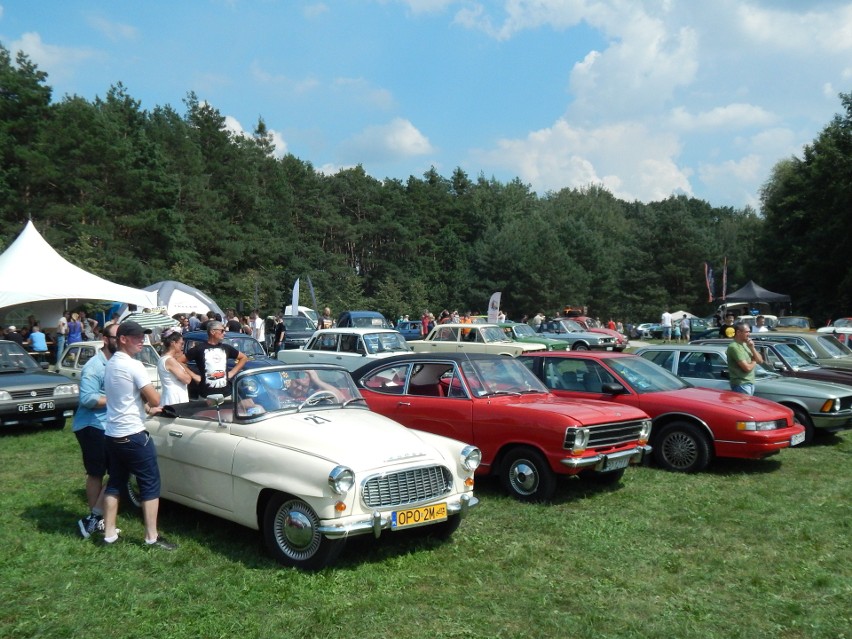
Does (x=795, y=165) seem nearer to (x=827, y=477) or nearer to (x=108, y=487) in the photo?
(x=827, y=477)

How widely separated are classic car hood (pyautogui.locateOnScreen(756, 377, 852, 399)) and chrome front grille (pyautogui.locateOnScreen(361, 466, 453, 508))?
7400mm

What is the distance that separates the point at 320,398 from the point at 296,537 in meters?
1.48

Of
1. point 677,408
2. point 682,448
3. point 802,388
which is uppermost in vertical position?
point 802,388

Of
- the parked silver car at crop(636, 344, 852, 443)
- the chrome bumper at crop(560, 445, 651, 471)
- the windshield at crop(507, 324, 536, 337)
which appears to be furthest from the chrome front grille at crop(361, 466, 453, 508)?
the windshield at crop(507, 324, 536, 337)

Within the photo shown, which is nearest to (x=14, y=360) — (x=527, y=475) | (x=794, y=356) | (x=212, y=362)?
(x=212, y=362)

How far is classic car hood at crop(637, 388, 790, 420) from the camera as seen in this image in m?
9.03

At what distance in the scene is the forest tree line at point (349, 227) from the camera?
140ft

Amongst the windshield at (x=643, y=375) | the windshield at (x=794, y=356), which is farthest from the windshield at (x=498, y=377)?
the windshield at (x=794, y=356)

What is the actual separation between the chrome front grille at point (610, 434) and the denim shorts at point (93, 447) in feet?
14.5

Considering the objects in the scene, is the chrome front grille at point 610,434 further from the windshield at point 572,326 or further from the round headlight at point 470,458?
the windshield at point 572,326

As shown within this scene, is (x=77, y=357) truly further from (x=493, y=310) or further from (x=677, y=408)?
(x=493, y=310)

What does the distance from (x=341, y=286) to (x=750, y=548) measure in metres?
63.2

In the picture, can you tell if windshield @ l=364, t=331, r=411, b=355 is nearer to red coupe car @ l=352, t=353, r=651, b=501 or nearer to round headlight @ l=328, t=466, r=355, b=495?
red coupe car @ l=352, t=353, r=651, b=501

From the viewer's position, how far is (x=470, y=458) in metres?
6.25
